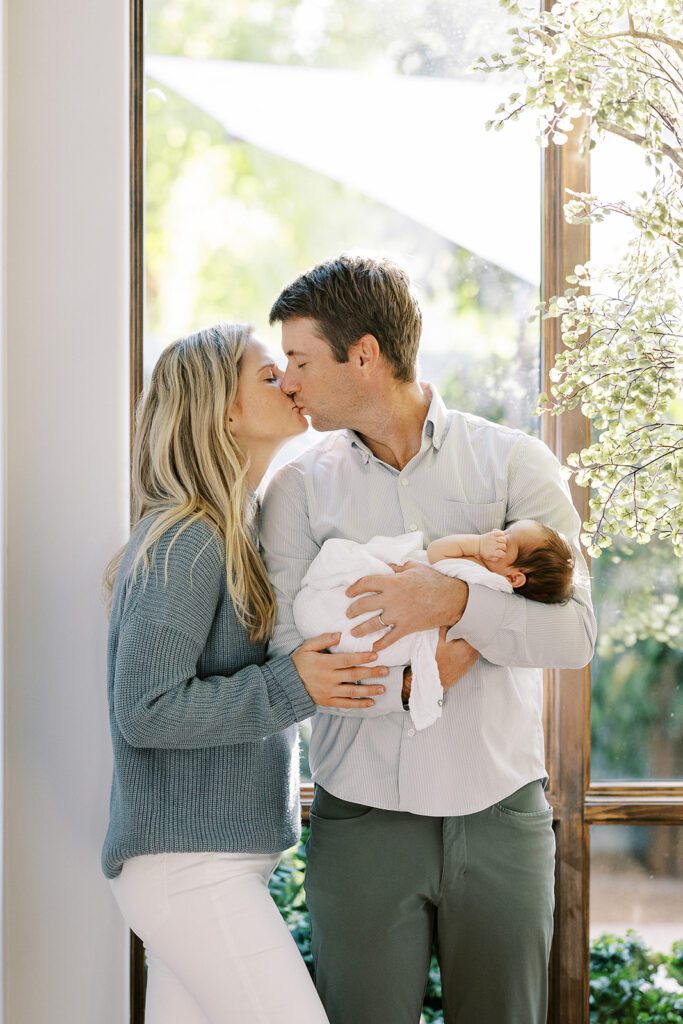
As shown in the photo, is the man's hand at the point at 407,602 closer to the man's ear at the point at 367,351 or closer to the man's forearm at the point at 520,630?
the man's forearm at the point at 520,630

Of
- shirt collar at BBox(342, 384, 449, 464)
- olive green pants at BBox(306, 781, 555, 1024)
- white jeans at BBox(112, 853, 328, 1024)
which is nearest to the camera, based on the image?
white jeans at BBox(112, 853, 328, 1024)

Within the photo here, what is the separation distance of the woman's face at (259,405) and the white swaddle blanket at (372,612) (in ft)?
0.86

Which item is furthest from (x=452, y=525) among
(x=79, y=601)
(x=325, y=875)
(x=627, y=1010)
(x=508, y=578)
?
(x=627, y=1010)

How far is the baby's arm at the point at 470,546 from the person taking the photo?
69.3 inches

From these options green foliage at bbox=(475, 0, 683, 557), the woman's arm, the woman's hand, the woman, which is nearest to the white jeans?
the woman

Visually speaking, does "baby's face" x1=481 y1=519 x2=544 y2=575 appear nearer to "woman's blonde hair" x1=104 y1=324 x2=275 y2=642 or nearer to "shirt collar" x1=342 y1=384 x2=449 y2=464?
"shirt collar" x1=342 y1=384 x2=449 y2=464

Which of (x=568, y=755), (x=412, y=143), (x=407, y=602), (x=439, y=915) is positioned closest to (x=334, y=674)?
(x=407, y=602)

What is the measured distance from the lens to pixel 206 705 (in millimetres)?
1600

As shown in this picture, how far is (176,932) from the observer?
5.19 feet

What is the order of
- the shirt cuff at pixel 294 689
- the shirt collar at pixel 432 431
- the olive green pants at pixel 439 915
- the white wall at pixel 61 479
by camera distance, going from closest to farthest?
the shirt cuff at pixel 294 689 → the olive green pants at pixel 439 915 → the shirt collar at pixel 432 431 → the white wall at pixel 61 479

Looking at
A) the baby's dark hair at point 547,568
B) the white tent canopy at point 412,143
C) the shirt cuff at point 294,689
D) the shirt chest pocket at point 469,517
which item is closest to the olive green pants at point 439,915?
the shirt cuff at point 294,689

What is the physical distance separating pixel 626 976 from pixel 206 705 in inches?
59.9

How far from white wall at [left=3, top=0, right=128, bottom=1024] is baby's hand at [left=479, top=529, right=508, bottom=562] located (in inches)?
33.6

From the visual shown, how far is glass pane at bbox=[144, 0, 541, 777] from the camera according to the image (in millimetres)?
2330
